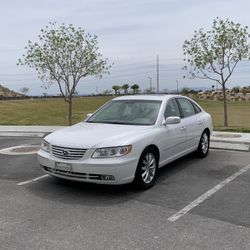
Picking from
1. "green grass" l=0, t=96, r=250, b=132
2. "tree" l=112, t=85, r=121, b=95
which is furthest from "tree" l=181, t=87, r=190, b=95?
"green grass" l=0, t=96, r=250, b=132

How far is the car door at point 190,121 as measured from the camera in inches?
299

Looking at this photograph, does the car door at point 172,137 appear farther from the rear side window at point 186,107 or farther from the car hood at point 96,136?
the car hood at point 96,136

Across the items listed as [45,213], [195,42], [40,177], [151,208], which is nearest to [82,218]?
[45,213]

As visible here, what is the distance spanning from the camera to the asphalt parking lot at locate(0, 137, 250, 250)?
4.12 m

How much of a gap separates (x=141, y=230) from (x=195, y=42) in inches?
452

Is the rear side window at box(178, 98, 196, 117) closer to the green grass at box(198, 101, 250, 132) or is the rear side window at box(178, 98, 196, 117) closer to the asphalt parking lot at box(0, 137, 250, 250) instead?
the asphalt parking lot at box(0, 137, 250, 250)

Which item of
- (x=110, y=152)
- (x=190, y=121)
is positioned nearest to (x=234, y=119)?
(x=190, y=121)

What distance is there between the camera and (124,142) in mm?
5637

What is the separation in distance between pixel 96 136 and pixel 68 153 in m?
0.49

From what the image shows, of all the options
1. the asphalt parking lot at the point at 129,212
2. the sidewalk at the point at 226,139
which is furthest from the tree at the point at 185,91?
the asphalt parking lot at the point at 129,212

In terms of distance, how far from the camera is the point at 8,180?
6773mm

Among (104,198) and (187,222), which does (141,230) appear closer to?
(187,222)

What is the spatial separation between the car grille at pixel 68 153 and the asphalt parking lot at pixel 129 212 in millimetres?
576

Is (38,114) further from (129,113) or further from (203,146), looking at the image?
(129,113)
